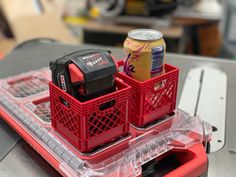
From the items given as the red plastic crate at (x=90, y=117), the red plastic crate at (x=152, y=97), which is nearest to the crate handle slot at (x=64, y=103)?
the red plastic crate at (x=90, y=117)

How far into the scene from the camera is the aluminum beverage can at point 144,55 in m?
0.56

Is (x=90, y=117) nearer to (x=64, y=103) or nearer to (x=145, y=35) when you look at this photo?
(x=64, y=103)

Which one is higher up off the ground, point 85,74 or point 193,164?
point 85,74

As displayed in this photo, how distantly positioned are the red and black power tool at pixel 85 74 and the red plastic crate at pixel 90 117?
13 mm

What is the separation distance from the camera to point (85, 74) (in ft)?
1.63

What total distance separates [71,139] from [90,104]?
0.08 m

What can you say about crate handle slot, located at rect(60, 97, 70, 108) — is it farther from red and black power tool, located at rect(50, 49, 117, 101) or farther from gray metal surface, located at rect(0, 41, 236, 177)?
gray metal surface, located at rect(0, 41, 236, 177)

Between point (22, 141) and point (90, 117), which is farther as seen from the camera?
point (22, 141)

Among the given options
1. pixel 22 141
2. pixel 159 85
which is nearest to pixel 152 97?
pixel 159 85

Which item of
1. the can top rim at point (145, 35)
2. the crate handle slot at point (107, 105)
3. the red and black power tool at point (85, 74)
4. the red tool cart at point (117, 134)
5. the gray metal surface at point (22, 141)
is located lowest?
the gray metal surface at point (22, 141)

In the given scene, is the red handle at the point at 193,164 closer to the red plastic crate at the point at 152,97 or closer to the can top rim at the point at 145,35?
the red plastic crate at the point at 152,97

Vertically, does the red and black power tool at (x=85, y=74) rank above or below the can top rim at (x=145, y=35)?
below

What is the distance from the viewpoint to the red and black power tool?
503mm

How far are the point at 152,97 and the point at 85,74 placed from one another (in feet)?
0.46
